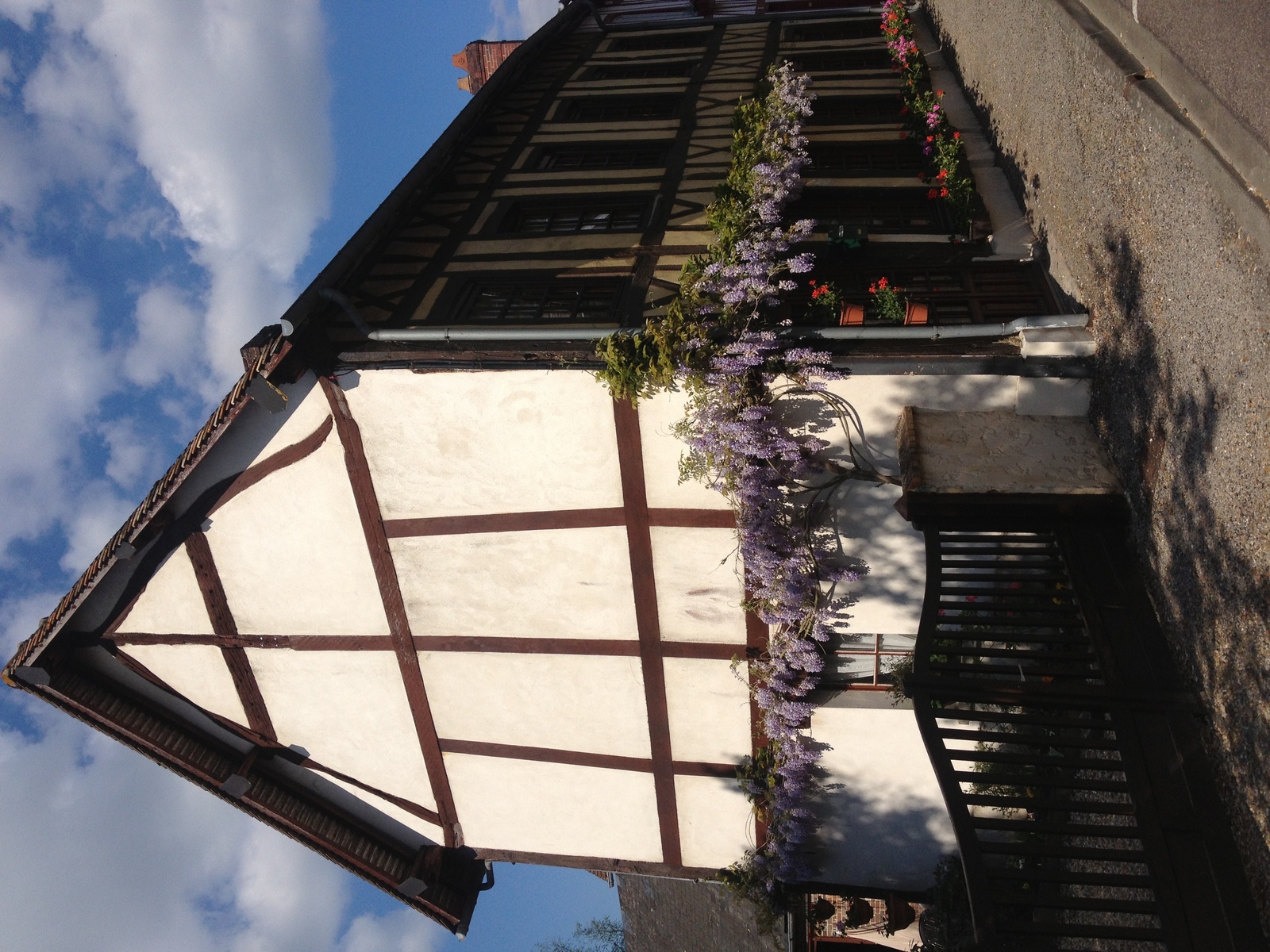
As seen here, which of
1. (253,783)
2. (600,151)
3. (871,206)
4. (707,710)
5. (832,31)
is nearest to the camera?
(707,710)

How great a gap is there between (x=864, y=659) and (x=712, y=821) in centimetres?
241

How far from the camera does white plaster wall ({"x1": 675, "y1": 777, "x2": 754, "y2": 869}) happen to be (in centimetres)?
810

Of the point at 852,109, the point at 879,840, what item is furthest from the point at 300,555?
the point at 852,109

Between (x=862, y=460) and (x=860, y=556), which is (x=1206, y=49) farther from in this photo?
(x=860, y=556)

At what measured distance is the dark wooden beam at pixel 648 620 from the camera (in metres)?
6.77

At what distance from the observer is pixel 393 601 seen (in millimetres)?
7941

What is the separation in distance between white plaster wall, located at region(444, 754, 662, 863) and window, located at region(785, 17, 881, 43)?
37.8 ft

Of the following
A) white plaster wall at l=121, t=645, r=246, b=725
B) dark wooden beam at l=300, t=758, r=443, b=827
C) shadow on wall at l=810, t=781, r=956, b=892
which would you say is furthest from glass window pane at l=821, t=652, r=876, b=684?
white plaster wall at l=121, t=645, r=246, b=725

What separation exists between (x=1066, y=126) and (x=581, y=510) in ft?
17.3

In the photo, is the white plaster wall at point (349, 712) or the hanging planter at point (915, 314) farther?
the white plaster wall at point (349, 712)

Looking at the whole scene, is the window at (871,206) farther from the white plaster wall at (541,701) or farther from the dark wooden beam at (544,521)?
the white plaster wall at (541,701)

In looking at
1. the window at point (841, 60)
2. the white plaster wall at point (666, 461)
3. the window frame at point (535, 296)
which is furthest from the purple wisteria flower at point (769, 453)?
the window at point (841, 60)

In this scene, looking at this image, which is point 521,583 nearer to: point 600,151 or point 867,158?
point 600,151

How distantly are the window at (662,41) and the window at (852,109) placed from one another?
289cm
